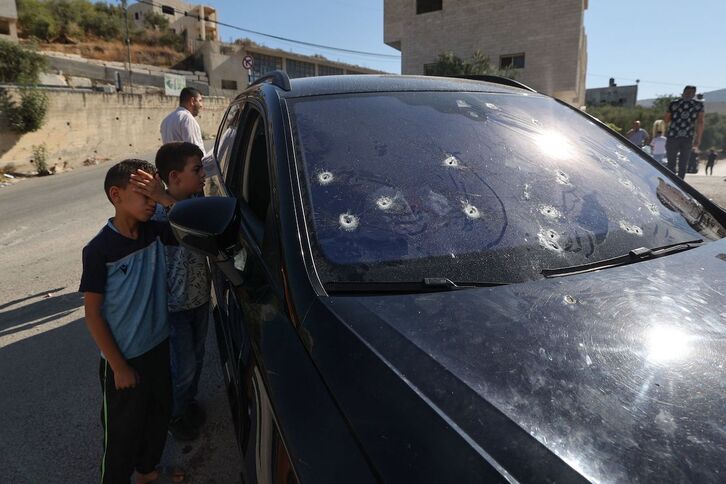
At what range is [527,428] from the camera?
0.85m

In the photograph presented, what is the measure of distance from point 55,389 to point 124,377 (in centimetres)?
143

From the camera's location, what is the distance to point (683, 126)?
Answer: 7172mm

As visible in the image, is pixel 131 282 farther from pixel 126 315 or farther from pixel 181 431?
pixel 181 431

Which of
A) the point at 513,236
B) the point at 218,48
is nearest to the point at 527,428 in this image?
the point at 513,236

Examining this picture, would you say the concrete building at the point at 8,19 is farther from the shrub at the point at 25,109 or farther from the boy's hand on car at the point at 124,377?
the boy's hand on car at the point at 124,377

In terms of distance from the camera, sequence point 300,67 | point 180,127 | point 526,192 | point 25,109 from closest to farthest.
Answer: point 526,192, point 180,127, point 25,109, point 300,67

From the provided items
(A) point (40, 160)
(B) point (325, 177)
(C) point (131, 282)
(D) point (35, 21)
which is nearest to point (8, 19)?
(D) point (35, 21)

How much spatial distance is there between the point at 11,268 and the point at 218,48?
47627mm

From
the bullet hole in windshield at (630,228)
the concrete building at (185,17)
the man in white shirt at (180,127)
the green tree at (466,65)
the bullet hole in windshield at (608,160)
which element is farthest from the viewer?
the concrete building at (185,17)

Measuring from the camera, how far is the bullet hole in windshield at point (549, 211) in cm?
158

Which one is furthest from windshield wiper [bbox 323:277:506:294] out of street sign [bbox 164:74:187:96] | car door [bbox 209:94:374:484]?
street sign [bbox 164:74:187:96]

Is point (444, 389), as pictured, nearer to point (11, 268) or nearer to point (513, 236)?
point (513, 236)

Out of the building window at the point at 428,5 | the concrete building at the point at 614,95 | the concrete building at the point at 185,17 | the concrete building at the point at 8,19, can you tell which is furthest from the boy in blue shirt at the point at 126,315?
the concrete building at the point at 614,95

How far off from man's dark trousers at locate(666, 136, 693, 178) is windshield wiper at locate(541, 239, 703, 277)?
22.3 feet
